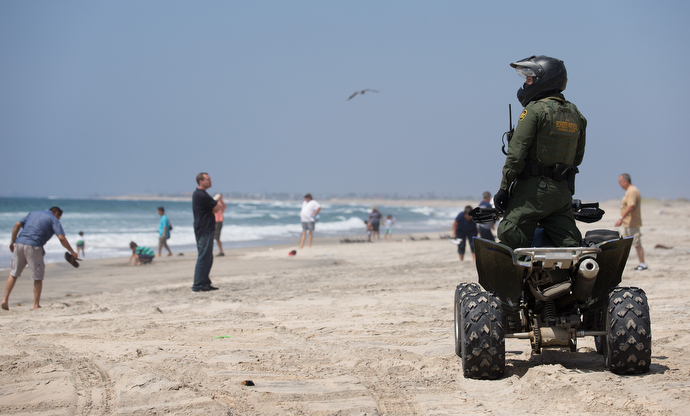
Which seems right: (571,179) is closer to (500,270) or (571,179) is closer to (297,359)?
(500,270)

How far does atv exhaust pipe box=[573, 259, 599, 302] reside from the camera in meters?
3.37

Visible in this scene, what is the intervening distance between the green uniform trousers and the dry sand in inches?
35.6

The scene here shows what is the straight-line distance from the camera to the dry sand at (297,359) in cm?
327

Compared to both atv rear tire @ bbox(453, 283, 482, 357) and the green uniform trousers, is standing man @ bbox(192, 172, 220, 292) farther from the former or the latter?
the green uniform trousers

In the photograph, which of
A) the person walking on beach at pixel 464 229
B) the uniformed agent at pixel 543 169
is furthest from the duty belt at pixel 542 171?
the person walking on beach at pixel 464 229

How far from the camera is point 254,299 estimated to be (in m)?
7.79

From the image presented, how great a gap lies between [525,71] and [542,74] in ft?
0.44

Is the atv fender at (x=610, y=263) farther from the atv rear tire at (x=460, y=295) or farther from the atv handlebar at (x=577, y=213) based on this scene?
the atv rear tire at (x=460, y=295)

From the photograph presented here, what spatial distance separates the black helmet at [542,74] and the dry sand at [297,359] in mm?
1947

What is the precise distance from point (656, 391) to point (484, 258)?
130cm

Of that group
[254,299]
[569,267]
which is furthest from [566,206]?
[254,299]

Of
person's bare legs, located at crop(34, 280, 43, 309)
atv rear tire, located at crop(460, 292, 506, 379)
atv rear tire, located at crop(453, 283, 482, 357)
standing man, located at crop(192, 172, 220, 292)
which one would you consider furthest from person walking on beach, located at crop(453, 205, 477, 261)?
atv rear tire, located at crop(460, 292, 506, 379)

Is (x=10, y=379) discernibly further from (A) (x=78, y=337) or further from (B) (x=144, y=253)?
(B) (x=144, y=253)

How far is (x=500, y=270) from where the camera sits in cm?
369
